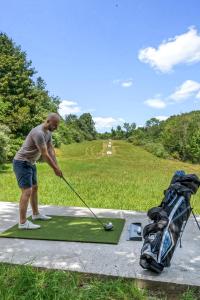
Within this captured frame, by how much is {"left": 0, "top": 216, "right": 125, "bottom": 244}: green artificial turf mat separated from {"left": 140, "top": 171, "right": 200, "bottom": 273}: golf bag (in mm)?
874

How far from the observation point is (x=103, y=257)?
3521mm

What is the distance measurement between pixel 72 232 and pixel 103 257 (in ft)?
3.25

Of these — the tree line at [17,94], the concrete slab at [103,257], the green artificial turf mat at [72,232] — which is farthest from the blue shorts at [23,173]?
the tree line at [17,94]

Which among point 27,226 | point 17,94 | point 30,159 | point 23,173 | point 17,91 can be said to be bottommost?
point 27,226

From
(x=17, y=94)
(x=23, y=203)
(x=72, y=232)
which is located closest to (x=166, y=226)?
(x=72, y=232)

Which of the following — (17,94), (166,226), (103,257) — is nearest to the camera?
(166,226)

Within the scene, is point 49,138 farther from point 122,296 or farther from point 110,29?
point 110,29

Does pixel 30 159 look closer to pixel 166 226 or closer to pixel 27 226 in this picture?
pixel 27 226

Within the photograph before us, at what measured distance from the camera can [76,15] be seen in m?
8.85

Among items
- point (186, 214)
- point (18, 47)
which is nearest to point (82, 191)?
point (186, 214)

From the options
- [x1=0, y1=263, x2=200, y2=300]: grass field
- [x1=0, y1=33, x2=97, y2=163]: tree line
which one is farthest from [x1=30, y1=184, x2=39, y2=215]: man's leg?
[x1=0, y1=33, x2=97, y2=163]: tree line

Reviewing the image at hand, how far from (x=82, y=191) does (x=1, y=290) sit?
22.5ft

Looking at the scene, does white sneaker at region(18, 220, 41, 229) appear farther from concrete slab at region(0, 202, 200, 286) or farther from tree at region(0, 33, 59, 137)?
tree at region(0, 33, 59, 137)

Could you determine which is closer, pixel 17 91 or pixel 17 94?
pixel 17 91
